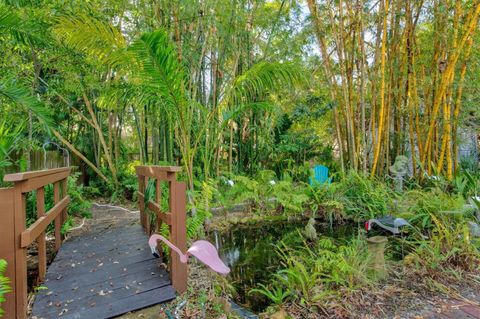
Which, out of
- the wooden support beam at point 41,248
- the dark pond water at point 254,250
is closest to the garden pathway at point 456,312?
the dark pond water at point 254,250

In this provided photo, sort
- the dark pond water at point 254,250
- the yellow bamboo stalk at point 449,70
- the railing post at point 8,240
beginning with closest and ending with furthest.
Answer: the railing post at point 8,240 < the dark pond water at point 254,250 < the yellow bamboo stalk at point 449,70

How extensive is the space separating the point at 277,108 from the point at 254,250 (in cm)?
204

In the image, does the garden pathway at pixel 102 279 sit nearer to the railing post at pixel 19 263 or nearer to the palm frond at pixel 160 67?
the railing post at pixel 19 263

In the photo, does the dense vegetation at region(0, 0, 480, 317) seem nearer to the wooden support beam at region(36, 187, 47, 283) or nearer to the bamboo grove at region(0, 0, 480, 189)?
the bamboo grove at region(0, 0, 480, 189)

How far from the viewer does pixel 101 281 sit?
193cm

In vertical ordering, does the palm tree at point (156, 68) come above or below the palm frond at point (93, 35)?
below

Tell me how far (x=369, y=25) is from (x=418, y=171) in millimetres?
2304

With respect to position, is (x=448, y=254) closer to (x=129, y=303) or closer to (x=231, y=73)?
(x=129, y=303)

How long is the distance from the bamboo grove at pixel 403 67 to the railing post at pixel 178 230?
3254 millimetres

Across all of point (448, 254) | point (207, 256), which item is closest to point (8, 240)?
point (207, 256)

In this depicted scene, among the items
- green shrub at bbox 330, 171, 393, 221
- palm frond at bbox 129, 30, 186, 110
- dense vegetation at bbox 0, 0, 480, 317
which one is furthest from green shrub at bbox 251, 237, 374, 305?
palm frond at bbox 129, 30, 186, 110

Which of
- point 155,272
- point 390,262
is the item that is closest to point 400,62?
point 390,262

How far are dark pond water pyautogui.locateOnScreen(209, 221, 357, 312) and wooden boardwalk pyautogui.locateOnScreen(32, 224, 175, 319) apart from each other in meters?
0.64

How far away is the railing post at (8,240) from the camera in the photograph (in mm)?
1400
